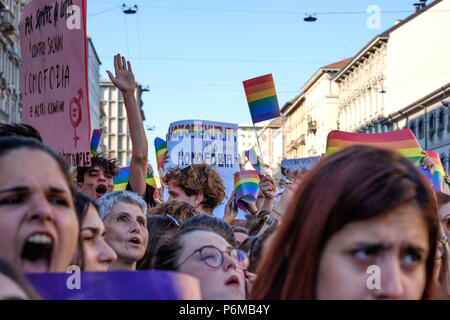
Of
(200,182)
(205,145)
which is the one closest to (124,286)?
(200,182)

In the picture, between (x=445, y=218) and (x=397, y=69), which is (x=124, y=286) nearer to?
(x=445, y=218)

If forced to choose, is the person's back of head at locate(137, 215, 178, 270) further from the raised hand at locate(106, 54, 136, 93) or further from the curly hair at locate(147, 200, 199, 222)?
the raised hand at locate(106, 54, 136, 93)

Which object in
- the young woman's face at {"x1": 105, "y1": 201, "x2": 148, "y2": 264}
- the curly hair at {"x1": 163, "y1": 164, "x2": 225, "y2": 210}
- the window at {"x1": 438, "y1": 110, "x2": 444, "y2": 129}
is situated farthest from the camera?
the window at {"x1": 438, "y1": 110, "x2": 444, "y2": 129}

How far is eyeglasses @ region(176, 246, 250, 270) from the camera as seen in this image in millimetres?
2783

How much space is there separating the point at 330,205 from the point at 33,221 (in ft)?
2.11

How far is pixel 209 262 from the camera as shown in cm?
279

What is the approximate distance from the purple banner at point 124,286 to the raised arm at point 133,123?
3.12m

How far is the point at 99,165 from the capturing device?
272 inches

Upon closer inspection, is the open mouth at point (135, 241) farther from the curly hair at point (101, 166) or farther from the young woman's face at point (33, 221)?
the curly hair at point (101, 166)

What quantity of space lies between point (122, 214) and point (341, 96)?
244ft

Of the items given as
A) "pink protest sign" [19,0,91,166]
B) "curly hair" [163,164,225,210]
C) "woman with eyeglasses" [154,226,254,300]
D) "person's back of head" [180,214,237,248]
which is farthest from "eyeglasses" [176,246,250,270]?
"curly hair" [163,164,225,210]

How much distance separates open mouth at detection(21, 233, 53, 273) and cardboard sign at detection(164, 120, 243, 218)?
323 inches
